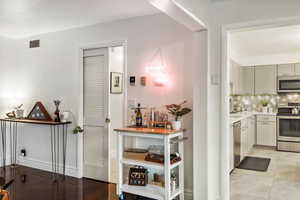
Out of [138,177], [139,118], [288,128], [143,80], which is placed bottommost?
[138,177]

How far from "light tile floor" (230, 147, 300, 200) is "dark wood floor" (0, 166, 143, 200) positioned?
63.4 inches

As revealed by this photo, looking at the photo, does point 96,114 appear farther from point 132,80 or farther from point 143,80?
point 143,80

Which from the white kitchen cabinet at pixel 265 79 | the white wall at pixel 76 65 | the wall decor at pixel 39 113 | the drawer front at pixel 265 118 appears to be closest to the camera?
the white wall at pixel 76 65

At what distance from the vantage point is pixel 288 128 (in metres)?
6.03

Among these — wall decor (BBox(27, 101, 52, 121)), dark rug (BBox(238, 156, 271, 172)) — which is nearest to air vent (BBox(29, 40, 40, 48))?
wall decor (BBox(27, 101, 52, 121))

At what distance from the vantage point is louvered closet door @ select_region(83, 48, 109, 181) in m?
3.89

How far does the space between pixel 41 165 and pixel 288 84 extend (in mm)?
6122

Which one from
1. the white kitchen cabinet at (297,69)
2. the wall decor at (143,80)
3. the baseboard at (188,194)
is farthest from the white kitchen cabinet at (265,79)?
the baseboard at (188,194)

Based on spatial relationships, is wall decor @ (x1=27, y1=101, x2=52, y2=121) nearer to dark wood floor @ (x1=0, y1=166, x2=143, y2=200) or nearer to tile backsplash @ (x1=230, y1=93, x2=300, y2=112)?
dark wood floor @ (x1=0, y1=166, x2=143, y2=200)

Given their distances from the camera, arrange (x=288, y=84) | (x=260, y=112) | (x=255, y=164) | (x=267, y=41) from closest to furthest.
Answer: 1. (x=255, y=164)
2. (x=267, y=41)
3. (x=288, y=84)
4. (x=260, y=112)

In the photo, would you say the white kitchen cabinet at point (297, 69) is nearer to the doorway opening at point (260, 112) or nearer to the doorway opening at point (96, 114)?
the doorway opening at point (260, 112)

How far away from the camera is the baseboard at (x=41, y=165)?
13.4 feet

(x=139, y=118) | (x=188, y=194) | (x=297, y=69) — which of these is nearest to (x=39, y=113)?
(x=139, y=118)

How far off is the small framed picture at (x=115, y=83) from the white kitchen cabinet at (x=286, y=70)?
4.34 metres
